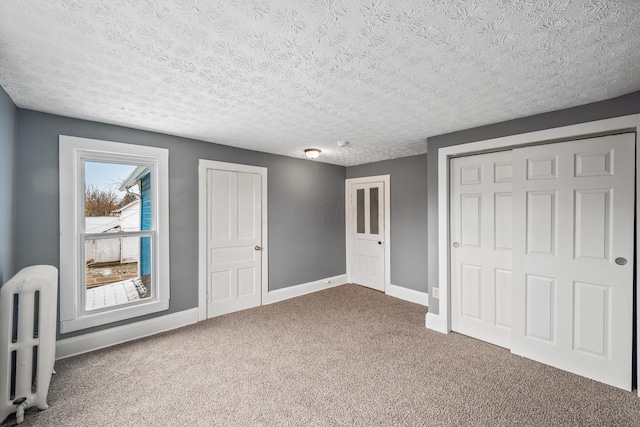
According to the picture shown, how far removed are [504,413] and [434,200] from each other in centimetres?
216

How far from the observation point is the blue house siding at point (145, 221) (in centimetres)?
328

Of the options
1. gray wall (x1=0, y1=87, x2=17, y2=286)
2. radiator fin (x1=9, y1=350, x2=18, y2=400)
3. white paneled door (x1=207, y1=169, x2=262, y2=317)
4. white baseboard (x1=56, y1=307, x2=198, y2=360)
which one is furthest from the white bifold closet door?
gray wall (x1=0, y1=87, x2=17, y2=286)

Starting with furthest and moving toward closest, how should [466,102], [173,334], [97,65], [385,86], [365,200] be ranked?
[365,200] → [173,334] → [466,102] → [385,86] → [97,65]

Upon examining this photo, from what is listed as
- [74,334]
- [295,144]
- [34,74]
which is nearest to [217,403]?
[74,334]

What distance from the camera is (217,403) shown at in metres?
2.06

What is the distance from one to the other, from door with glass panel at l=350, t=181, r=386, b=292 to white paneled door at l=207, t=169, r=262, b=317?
6.58 feet

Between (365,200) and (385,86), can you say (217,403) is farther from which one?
(365,200)

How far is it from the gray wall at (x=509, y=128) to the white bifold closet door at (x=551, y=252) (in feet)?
0.63

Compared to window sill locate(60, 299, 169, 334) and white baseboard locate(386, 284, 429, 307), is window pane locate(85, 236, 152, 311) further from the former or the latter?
white baseboard locate(386, 284, 429, 307)

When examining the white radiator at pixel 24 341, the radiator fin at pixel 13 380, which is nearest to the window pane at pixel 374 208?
the white radiator at pixel 24 341

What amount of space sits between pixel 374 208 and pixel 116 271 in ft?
13.0

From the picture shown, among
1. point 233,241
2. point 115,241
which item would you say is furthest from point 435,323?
point 115,241

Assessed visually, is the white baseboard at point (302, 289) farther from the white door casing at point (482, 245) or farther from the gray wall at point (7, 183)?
A: the gray wall at point (7, 183)

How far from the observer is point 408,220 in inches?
182
